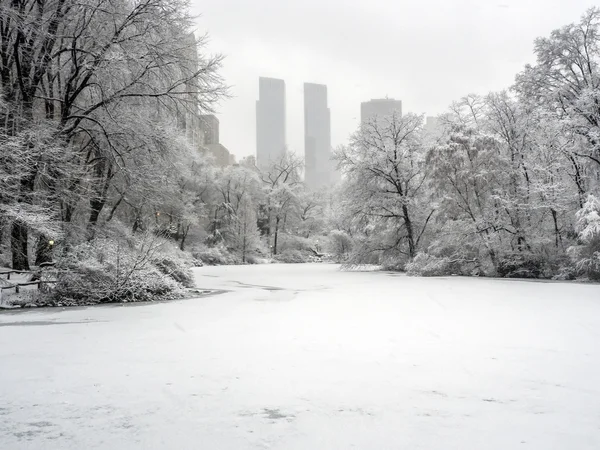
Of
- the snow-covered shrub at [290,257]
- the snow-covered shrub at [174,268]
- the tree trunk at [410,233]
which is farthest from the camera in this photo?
the snow-covered shrub at [290,257]

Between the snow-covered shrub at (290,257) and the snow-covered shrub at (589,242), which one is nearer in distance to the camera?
the snow-covered shrub at (589,242)

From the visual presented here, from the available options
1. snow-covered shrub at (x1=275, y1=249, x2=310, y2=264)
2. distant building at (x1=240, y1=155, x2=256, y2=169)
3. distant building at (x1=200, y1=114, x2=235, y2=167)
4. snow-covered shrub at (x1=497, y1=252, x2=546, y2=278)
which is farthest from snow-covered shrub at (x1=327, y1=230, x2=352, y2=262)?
distant building at (x1=240, y1=155, x2=256, y2=169)

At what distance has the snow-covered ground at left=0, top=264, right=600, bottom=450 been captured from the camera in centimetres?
243

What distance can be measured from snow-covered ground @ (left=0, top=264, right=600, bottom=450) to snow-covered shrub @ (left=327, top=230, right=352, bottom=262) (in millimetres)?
26539

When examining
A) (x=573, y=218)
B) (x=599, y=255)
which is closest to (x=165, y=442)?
(x=599, y=255)

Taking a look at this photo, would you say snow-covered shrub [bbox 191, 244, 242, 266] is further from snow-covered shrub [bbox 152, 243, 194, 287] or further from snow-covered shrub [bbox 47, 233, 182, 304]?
snow-covered shrub [bbox 47, 233, 182, 304]

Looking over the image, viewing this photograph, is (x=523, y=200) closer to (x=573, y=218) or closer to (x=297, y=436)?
(x=573, y=218)

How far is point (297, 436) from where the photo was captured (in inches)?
95.2

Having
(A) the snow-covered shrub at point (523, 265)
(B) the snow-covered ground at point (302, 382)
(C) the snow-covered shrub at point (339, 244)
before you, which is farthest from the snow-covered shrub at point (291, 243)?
(B) the snow-covered ground at point (302, 382)

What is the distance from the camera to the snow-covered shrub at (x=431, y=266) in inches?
695

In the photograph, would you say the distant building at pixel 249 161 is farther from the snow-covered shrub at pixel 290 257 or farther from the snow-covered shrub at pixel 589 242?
the snow-covered shrub at pixel 589 242

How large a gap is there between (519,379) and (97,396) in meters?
3.52

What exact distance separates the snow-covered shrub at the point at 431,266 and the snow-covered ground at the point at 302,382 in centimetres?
1120

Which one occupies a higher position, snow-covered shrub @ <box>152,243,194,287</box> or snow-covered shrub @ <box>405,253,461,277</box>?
snow-covered shrub @ <box>152,243,194,287</box>
